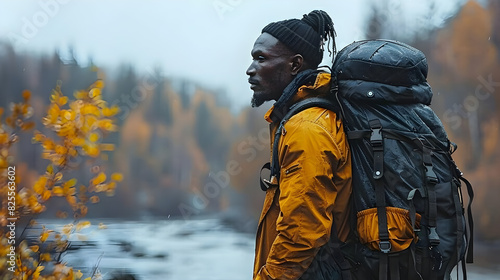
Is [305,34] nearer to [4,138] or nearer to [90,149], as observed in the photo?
[90,149]

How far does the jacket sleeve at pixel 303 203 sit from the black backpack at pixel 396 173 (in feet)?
0.42

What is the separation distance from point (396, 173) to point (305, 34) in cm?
69

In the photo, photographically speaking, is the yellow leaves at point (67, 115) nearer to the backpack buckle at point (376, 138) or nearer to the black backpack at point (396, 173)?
the black backpack at point (396, 173)

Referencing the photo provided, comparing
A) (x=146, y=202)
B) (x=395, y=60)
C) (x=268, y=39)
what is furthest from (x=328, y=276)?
(x=146, y=202)

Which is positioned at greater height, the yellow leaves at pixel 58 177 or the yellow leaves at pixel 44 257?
the yellow leaves at pixel 58 177

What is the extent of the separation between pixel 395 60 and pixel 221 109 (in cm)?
327

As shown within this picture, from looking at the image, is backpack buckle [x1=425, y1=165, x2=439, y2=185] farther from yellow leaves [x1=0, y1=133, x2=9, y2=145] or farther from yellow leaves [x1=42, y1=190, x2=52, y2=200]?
yellow leaves [x1=0, y1=133, x2=9, y2=145]

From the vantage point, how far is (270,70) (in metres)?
2.20

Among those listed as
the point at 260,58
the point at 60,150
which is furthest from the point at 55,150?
the point at 260,58

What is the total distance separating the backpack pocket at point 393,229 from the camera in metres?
1.87

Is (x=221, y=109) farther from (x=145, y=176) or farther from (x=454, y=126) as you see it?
(x=454, y=126)

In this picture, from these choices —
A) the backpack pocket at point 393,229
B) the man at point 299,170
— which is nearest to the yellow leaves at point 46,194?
the man at point 299,170

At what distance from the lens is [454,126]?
18.9ft

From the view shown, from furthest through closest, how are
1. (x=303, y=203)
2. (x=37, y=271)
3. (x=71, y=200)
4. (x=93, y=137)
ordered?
(x=71, y=200) < (x=93, y=137) < (x=37, y=271) < (x=303, y=203)
